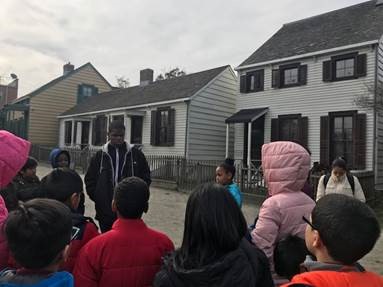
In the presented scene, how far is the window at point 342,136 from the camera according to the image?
1749 cm

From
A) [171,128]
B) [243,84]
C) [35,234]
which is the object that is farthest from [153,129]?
[35,234]

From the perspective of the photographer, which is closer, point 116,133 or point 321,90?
point 116,133

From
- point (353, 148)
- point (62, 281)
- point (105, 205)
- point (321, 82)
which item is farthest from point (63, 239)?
point (321, 82)

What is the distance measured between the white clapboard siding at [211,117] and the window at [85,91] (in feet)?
51.9

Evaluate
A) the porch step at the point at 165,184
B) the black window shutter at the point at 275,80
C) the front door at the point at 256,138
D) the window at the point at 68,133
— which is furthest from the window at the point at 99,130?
the black window shutter at the point at 275,80

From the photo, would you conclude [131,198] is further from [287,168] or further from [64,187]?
[287,168]

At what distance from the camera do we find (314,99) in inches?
741


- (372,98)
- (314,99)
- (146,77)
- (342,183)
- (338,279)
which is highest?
(146,77)

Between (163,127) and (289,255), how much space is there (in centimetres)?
2118

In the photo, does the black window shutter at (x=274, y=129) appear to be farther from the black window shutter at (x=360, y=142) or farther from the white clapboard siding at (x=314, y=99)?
the black window shutter at (x=360, y=142)

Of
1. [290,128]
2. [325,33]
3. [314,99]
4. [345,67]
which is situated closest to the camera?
[345,67]

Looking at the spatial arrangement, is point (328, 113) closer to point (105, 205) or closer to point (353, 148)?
point (353, 148)

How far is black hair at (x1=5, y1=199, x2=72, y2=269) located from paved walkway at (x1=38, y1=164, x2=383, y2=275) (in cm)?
619

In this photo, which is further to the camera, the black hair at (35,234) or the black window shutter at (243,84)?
the black window shutter at (243,84)
